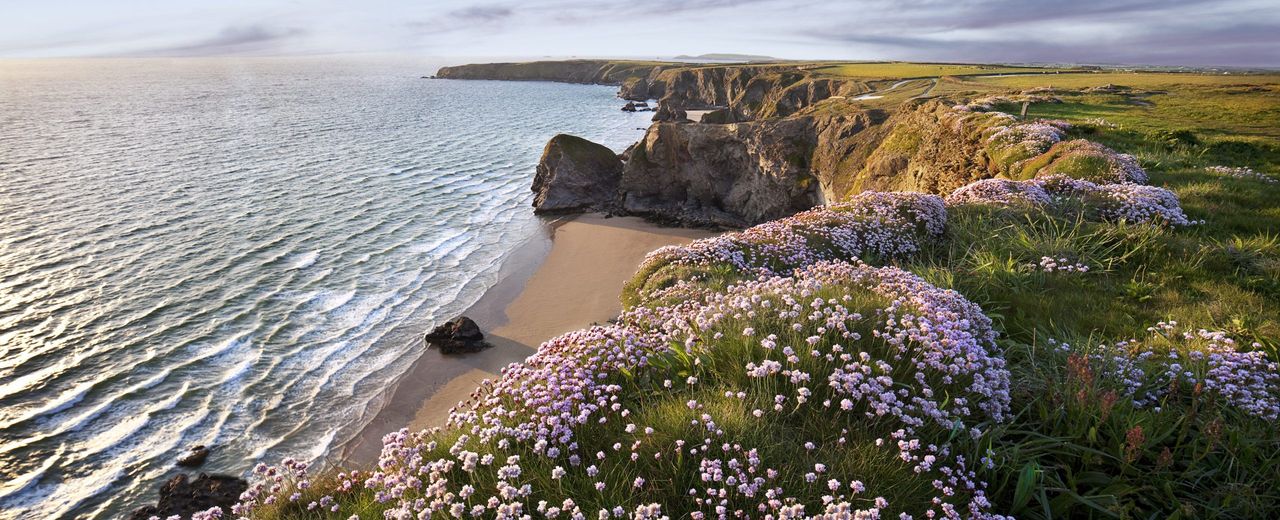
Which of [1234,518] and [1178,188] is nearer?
[1234,518]

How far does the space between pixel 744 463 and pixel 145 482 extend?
14005 millimetres

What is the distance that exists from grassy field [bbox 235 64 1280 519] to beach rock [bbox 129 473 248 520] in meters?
7.85

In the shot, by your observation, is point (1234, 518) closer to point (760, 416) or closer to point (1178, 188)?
point (760, 416)

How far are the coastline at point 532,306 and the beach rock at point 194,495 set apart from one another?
200cm

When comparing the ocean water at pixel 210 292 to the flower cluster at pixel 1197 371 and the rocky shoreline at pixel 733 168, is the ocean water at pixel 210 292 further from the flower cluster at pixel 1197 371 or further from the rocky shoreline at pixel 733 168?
the flower cluster at pixel 1197 371

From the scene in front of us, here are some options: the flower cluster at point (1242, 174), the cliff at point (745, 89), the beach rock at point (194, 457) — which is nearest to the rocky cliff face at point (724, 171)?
the flower cluster at point (1242, 174)

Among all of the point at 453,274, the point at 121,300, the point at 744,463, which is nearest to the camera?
the point at 744,463

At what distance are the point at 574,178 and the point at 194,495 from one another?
91.7ft

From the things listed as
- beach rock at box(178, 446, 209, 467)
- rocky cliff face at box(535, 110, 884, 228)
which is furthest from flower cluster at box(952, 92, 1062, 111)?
beach rock at box(178, 446, 209, 467)

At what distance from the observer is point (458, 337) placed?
1838 cm

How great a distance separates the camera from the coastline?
49.5ft

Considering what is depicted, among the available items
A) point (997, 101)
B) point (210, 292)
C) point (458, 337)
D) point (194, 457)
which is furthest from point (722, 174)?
point (194, 457)

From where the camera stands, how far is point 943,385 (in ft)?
16.8

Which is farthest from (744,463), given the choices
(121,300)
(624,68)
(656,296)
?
(624,68)
